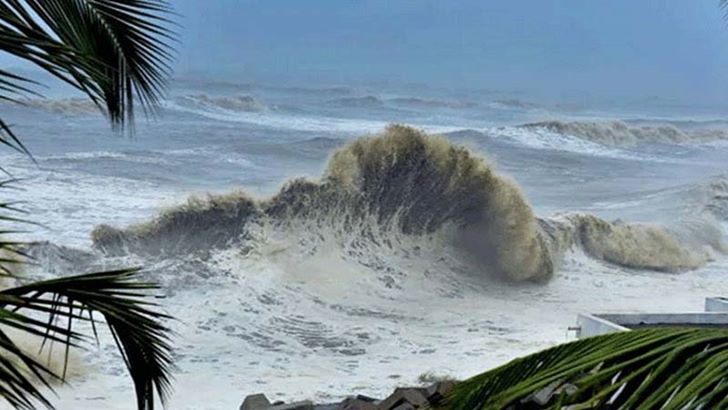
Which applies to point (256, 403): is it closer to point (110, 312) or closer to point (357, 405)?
point (357, 405)

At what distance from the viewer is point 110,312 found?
850 millimetres

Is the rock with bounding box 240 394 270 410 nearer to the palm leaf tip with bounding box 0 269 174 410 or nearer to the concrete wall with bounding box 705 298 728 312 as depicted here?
the concrete wall with bounding box 705 298 728 312

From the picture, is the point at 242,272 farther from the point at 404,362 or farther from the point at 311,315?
the point at 404,362

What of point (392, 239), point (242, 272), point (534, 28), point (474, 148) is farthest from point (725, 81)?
point (242, 272)

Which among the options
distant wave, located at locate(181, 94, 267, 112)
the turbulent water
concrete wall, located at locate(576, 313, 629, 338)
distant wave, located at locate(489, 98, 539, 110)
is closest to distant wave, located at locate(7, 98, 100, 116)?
the turbulent water

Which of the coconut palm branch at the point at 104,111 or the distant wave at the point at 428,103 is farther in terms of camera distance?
the distant wave at the point at 428,103

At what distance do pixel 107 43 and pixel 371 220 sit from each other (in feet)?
16.2

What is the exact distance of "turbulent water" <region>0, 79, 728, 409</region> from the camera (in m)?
4.90

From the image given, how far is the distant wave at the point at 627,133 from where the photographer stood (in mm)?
6164

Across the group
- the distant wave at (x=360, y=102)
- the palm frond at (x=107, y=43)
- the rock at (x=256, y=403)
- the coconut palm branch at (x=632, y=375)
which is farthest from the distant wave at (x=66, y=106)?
the coconut palm branch at (x=632, y=375)

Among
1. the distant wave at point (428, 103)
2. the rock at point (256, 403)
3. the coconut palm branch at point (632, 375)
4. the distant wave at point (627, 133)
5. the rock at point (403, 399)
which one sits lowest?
the rock at point (256, 403)

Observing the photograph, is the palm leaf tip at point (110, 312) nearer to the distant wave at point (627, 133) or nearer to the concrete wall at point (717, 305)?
the concrete wall at point (717, 305)

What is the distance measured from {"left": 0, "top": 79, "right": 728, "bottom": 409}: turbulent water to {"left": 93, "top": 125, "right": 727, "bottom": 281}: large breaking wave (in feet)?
0.05

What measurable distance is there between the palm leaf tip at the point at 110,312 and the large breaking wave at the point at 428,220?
436 centimetres
